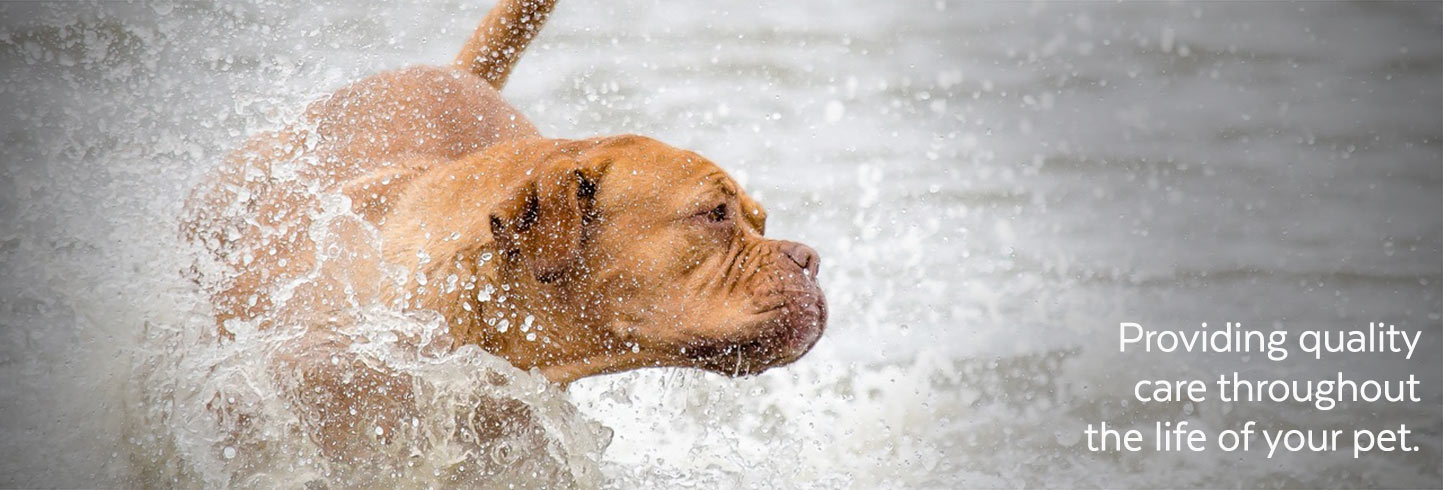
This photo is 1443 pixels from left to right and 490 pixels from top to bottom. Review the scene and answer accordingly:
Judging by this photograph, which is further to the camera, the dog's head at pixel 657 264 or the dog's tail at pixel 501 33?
the dog's tail at pixel 501 33

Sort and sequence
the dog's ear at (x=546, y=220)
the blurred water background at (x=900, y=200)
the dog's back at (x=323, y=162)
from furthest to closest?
1. the blurred water background at (x=900, y=200)
2. the dog's back at (x=323, y=162)
3. the dog's ear at (x=546, y=220)

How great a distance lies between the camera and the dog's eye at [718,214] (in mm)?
2559

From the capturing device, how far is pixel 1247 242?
17.9 feet

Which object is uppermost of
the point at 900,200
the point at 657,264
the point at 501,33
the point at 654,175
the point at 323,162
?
the point at 654,175

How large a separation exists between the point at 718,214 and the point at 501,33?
145 centimetres

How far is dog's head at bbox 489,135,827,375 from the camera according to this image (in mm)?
2496

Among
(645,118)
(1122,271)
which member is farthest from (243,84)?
(1122,271)

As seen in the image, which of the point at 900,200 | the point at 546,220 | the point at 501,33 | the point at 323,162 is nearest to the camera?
the point at 546,220

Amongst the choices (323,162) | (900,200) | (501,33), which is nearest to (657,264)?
(323,162)

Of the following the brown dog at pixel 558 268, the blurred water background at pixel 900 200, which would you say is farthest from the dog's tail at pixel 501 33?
the brown dog at pixel 558 268

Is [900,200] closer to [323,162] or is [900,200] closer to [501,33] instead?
[501,33]

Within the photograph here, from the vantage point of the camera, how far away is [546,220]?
2.50 m

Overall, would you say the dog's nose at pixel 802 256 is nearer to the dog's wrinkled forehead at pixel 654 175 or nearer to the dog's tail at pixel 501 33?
the dog's wrinkled forehead at pixel 654 175

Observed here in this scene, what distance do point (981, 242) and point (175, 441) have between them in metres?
3.14
